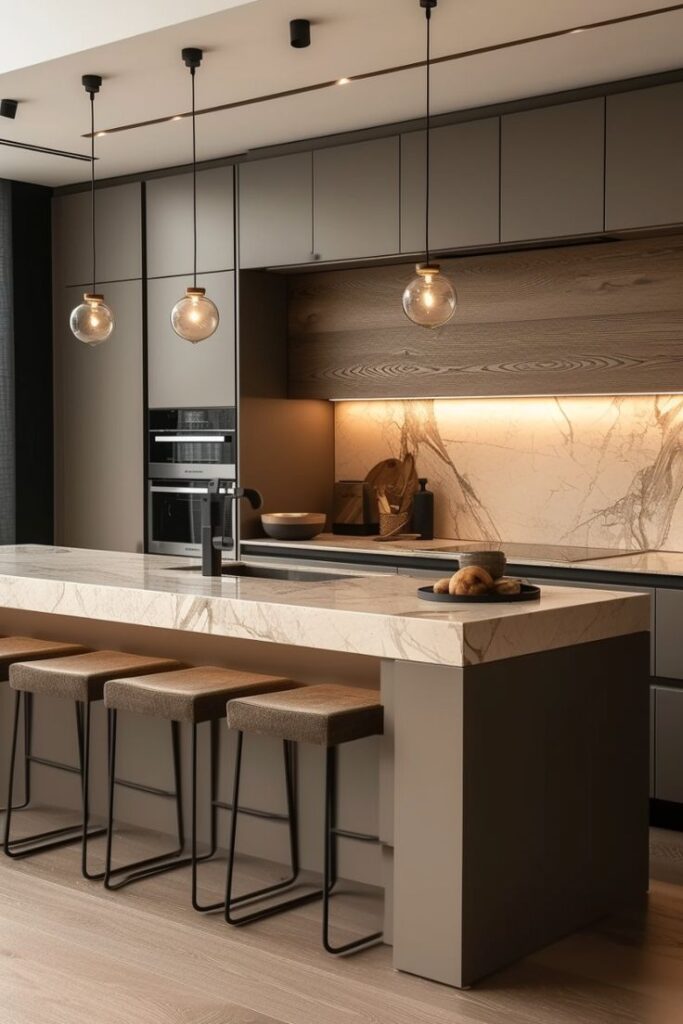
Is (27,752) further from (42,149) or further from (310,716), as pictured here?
(42,149)

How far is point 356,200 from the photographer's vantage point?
19.1 feet

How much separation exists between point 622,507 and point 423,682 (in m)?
2.56

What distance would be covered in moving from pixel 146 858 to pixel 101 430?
127 inches

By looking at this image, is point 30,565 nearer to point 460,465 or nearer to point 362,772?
point 362,772

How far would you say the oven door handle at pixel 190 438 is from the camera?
6416 mm

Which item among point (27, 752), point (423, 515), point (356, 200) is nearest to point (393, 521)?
point (423, 515)

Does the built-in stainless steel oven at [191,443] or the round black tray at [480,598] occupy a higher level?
the built-in stainless steel oven at [191,443]

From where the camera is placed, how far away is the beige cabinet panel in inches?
269

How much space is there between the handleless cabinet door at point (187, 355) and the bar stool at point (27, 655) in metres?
1.91

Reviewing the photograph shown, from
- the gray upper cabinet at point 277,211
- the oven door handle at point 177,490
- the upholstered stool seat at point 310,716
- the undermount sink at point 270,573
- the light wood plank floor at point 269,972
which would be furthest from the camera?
the oven door handle at point 177,490

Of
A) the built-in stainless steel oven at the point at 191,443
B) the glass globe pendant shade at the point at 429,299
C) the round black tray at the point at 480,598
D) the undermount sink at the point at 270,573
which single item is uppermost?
the glass globe pendant shade at the point at 429,299

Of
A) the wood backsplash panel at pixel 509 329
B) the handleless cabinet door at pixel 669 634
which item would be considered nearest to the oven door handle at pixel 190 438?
the wood backsplash panel at pixel 509 329

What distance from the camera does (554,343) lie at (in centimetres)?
560

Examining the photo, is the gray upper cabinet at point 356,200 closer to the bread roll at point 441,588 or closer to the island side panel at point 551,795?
the bread roll at point 441,588
